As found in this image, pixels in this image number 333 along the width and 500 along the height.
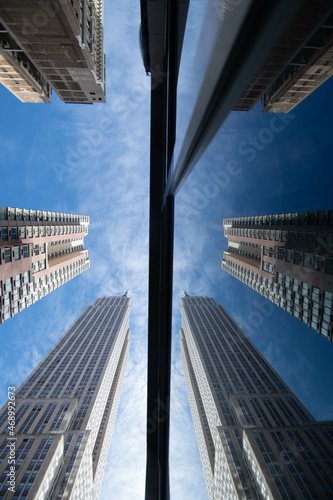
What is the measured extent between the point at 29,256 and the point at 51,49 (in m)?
32.4

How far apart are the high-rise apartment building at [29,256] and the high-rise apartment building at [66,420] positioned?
1828 cm

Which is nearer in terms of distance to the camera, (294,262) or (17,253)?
(294,262)

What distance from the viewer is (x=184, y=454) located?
Result: 4.39m

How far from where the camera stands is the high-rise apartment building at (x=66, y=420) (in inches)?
1866

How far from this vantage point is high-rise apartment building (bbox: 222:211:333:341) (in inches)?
31.3

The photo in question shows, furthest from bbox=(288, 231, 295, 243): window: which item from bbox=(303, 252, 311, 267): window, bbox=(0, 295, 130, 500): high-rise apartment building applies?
bbox=(0, 295, 130, 500): high-rise apartment building

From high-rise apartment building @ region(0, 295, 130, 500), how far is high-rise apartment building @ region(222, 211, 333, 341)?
31.5 m

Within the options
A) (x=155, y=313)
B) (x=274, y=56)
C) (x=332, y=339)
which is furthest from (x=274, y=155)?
(x=155, y=313)

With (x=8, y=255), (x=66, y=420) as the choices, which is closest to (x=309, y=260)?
(x=8, y=255)

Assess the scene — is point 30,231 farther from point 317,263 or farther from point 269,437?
point 317,263

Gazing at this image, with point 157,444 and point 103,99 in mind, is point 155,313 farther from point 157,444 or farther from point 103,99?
point 103,99

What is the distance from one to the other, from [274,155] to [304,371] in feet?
2.71

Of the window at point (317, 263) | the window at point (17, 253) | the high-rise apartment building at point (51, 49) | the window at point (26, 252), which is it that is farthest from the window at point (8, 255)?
the window at point (317, 263)

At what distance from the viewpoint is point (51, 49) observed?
3959 centimetres
